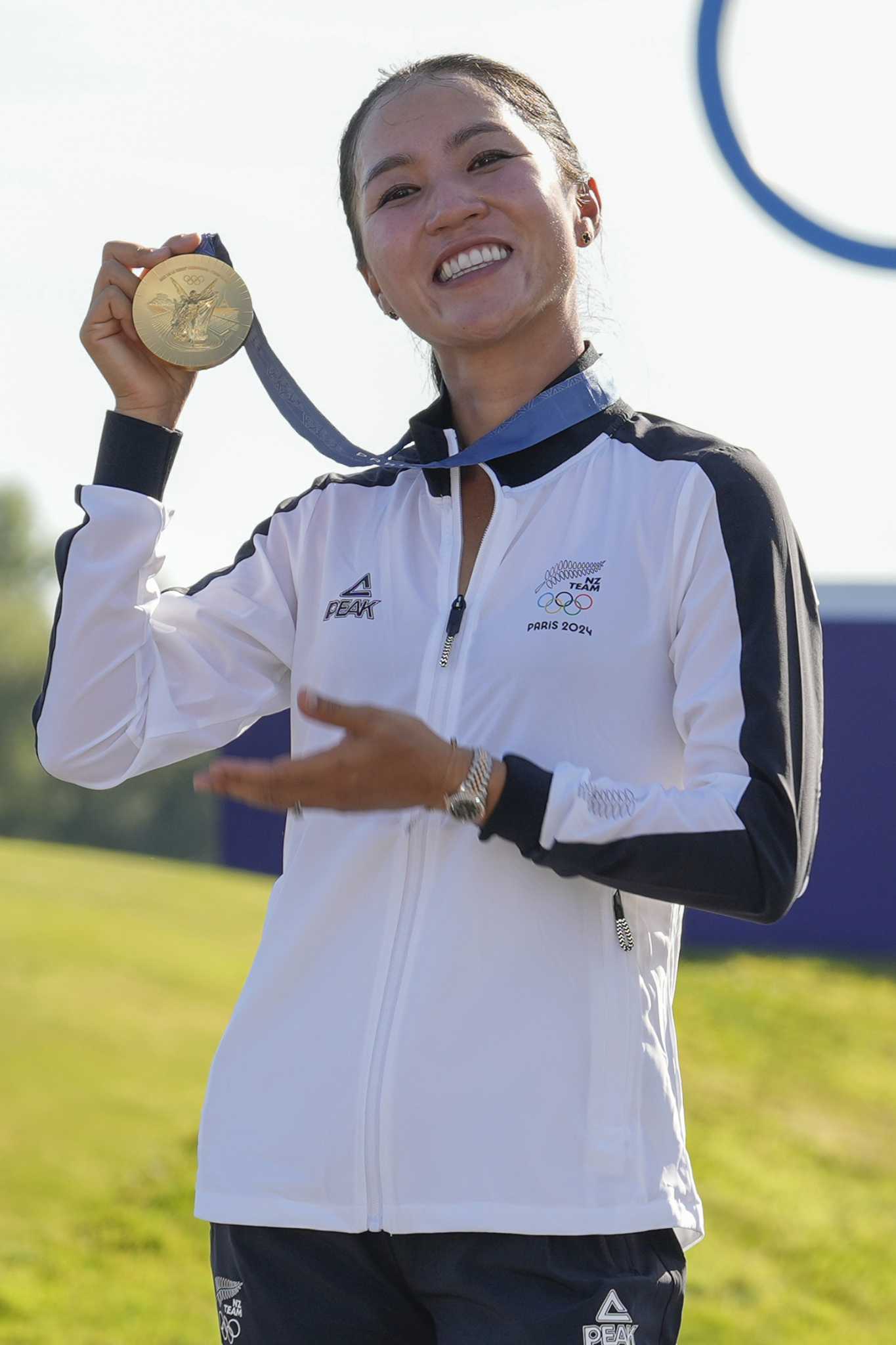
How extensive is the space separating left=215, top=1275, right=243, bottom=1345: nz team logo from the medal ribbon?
2.95ft

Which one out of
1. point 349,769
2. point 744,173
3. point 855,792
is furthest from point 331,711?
point 855,792

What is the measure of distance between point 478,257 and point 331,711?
658 millimetres

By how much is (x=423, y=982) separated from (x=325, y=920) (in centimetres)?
14

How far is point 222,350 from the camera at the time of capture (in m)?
1.96

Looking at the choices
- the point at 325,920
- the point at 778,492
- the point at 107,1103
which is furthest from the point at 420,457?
the point at 107,1103

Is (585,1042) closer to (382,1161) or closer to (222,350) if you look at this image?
(382,1161)

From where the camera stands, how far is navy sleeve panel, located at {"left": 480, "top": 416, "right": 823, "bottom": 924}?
4.75 ft

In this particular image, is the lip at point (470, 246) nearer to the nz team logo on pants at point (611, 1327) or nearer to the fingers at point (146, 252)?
the fingers at point (146, 252)

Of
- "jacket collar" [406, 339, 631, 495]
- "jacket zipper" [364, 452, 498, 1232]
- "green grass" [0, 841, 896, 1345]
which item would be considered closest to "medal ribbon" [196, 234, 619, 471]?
"jacket collar" [406, 339, 631, 495]

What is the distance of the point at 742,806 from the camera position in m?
1.45

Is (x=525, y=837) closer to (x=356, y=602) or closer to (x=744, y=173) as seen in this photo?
(x=356, y=602)

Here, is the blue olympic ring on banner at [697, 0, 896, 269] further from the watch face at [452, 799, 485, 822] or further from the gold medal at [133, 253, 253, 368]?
the watch face at [452, 799, 485, 822]

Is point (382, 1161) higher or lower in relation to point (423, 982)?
lower

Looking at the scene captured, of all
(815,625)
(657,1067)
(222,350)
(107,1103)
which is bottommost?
(107,1103)
